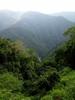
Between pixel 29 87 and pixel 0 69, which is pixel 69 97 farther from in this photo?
pixel 0 69

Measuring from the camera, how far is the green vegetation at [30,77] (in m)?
24.6

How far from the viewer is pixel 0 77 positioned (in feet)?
103

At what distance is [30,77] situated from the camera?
3988 centimetres

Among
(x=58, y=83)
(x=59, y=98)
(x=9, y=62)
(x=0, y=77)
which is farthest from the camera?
(x=9, y=62)

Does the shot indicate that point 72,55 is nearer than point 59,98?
No

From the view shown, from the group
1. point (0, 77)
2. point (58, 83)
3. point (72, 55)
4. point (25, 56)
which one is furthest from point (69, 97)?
point (25, 56)

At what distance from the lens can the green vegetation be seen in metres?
24.6

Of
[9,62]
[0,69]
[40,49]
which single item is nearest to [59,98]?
[0,69]

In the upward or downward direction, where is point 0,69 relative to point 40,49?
upward

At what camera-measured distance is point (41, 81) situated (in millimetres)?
27109

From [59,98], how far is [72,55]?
1739 centimetres

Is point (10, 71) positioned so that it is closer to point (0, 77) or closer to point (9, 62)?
point (9, 62)

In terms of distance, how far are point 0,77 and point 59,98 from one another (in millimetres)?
10438

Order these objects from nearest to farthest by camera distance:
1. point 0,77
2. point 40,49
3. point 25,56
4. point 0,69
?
point 0,77, point 0,69, point 25,56, point 40,49
